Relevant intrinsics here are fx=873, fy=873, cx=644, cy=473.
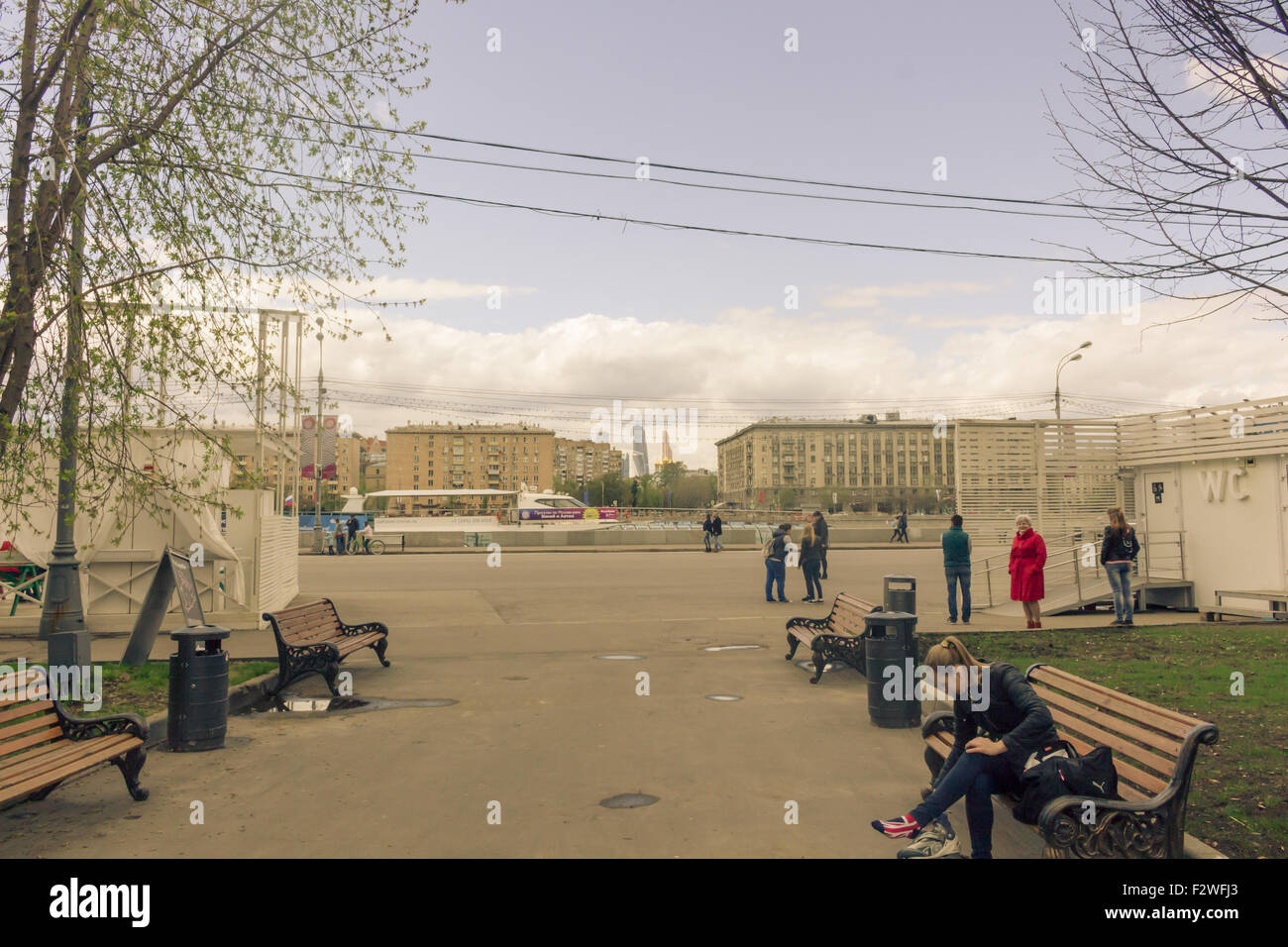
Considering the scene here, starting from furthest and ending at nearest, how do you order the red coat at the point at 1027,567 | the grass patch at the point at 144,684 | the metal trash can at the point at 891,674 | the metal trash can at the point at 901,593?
the red coat at the point at 1027,567, the metal trash can at the point at 901,593, the grass patch at the point at 144,684, the metal trash can at the point at 891,674

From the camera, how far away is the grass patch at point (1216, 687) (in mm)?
4887

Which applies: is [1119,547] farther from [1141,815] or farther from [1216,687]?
[1141,815]

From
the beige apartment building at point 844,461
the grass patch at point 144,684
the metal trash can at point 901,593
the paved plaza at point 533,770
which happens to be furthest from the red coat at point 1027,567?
the beige apartment building at point 844,461

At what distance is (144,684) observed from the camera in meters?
8.91

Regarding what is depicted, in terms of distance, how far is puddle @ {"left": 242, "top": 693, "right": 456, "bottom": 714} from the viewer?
8516 mm

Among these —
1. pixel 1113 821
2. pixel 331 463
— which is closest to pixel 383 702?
pixel 1113 821

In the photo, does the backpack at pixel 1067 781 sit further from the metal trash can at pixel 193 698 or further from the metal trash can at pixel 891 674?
the metal trash can at pixel 193 698

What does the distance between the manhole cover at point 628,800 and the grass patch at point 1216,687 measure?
305 centimetres

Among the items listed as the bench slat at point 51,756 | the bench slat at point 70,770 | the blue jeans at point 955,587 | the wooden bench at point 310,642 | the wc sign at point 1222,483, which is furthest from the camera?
the wc sign at point 1222,483

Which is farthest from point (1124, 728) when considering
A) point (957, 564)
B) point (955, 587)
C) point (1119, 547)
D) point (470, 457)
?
point (470, 457)

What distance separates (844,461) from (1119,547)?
138664 millimetres
